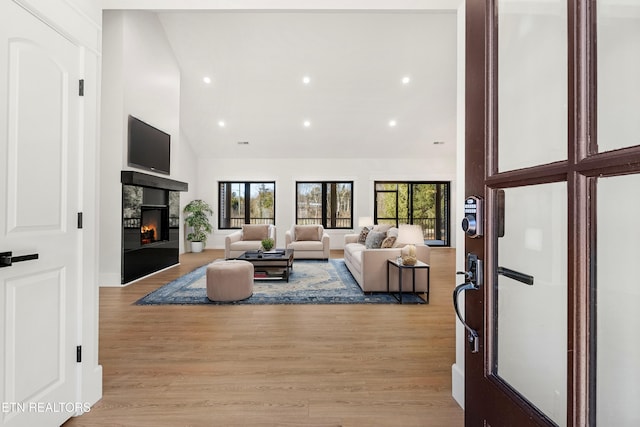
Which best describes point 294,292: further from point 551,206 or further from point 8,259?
point 551,206

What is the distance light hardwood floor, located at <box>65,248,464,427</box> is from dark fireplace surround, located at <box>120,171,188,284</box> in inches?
55.6

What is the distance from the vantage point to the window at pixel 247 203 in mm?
9188

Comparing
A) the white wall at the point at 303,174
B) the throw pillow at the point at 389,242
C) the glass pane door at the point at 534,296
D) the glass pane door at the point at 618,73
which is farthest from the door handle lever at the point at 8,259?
the white wall at the point at 303,174

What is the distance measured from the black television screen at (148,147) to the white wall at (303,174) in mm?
3048

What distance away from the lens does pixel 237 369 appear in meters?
2.22

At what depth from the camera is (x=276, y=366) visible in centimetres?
226

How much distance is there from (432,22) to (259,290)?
200 inches

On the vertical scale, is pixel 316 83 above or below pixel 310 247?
above

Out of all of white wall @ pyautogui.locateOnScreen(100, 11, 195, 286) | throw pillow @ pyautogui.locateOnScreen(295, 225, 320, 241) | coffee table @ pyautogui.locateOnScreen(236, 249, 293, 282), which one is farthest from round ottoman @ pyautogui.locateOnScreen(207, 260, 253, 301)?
throw pillow @ pyautogui.locateOnScreen(295, 225, 320, 241)

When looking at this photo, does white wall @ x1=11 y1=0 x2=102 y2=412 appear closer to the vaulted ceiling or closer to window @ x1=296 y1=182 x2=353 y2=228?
the vaulted ceiling

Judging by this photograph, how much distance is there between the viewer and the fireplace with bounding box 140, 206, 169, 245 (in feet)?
17.6

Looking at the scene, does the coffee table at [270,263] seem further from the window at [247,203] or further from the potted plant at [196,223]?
the window at [247,203]

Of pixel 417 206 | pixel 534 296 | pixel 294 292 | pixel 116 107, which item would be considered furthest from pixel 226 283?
pixel 417 206

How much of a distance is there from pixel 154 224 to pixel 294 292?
10.2 ft
